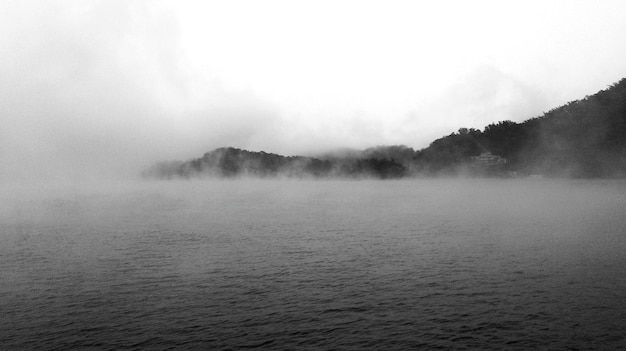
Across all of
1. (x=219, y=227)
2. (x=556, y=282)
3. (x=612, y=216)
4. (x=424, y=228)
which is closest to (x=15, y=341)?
(x=556, y=282)

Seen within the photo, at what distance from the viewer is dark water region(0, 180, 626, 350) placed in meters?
44.1

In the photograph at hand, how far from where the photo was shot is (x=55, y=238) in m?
107

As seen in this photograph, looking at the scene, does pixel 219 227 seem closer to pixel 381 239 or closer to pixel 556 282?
pixel 381 239

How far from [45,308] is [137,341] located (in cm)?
1811

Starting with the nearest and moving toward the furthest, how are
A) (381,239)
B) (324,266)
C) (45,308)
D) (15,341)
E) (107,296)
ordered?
(15,341) < (45,308) < (107,296) < (324,266) < (381,239)

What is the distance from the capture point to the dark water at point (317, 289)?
145ft

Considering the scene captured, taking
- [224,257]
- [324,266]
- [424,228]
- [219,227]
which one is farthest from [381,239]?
[219,227]

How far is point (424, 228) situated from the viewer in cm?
11875

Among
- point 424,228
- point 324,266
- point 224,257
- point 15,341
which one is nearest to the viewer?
point 15,341

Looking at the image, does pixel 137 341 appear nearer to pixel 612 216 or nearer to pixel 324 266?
pixel 324 266

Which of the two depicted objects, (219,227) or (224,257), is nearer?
(224,257)

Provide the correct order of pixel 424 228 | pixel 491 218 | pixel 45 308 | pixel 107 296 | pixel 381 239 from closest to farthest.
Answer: pixel 45 308, pixel 107 296, pixel 381 239, pixel 424 228, pixel 491 218

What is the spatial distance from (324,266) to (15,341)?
44637 millimetres

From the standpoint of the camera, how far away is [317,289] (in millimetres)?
59688
